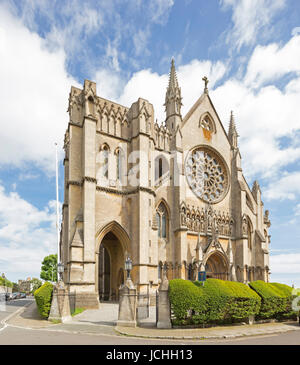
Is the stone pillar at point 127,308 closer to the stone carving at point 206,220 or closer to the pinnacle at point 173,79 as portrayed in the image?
the stone carving at point 206,220

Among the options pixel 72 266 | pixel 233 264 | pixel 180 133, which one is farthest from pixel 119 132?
pixel 233 264

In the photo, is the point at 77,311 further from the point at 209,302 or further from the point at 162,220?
the point at 162,220

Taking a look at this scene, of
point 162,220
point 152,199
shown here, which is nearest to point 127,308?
point 152,199

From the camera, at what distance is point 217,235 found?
31391 mm

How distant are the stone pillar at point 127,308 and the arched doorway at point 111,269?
1247cm

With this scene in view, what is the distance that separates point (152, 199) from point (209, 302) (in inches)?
558

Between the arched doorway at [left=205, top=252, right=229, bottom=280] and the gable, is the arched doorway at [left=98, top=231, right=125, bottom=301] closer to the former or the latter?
the arched doorway at [left=205, top=252, right=229, bottom=280]

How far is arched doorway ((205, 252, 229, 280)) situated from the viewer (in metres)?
32.1

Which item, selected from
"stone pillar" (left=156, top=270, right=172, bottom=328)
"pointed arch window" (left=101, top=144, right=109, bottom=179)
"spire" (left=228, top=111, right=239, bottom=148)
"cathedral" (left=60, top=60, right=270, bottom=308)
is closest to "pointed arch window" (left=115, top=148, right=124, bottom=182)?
"cathedral" (left=60, top=60, right=270, bottom=308)

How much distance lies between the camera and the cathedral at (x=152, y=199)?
24.6 metres

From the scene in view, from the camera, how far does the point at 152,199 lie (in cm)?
2773

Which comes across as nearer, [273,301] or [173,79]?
[273,301]

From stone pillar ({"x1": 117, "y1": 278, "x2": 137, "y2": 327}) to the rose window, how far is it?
18534 millimetres

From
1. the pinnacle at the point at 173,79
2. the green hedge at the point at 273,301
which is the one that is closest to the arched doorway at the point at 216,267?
the green hedge at the point at 273,301
